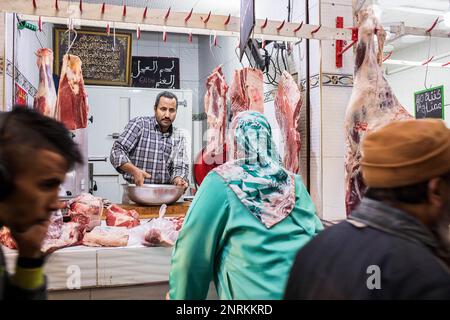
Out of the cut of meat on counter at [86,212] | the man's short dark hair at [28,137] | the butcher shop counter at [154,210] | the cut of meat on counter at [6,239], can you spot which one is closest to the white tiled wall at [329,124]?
the butcher shop counter at [154,210]

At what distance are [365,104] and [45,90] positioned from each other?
2180 millimetres

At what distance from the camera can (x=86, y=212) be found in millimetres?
2588

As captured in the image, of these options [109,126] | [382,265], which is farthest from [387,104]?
[109,126]

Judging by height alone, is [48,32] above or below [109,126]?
above

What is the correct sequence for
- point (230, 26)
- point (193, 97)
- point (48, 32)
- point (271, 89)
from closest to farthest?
1. point (230, 26)
2. point (271, 89)
3. point (48, 32)
4. point (193, 97)

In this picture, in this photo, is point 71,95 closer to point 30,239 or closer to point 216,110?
point 216,110

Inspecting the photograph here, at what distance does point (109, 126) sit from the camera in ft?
21.3

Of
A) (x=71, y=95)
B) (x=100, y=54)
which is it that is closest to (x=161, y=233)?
(x=71, y=95)

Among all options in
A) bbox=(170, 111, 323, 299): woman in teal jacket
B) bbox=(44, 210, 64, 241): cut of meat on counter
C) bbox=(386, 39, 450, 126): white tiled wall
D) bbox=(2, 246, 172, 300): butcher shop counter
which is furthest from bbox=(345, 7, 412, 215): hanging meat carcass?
bbox=(386, 39, 450, 126): white tiled wall

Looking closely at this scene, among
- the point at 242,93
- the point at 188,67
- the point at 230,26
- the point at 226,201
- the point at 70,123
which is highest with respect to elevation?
the point at 188,67

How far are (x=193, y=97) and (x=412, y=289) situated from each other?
6.51 meters

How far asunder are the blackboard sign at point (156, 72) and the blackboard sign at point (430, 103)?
368cm

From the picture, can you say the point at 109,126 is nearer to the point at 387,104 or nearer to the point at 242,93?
the point at 242,93

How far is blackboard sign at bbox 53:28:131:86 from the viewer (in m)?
5.61
